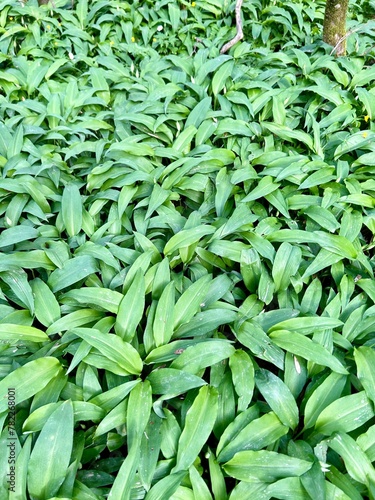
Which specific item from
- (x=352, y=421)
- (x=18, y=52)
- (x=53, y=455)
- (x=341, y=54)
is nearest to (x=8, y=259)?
(x=53, y=455)

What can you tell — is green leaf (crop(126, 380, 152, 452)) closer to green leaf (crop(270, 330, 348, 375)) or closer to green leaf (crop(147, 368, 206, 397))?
green leaf (crop(147, 368, 206, 397))

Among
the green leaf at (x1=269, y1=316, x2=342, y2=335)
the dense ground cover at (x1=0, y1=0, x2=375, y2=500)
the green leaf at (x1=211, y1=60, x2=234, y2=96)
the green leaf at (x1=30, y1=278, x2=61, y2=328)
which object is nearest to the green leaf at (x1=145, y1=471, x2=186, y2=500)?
the dense ground cover at (x1=0, y1=0, x2=375, y2=500)

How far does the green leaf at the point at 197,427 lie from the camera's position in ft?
3.66

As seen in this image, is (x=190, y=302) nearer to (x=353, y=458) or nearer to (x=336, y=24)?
(x=353, y=458)

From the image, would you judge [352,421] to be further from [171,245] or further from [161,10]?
[161,10]

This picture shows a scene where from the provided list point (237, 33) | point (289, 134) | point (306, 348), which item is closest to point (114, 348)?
point (306, 348)

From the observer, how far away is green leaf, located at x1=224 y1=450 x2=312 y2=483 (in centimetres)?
109

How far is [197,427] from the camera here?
1.17 m

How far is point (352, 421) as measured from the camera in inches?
46.8

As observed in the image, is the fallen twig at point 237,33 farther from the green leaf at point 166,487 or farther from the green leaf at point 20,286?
the green leaf at point 166,487

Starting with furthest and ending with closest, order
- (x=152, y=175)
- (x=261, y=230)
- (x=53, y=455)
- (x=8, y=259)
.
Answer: (x=152, y=175)
(x=261, y=230)
(x=8, y=259)
(x=53, y=455)

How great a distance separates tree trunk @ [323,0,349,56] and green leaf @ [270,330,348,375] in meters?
2.46

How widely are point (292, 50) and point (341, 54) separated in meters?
0.37

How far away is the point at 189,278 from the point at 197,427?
2.14ft
